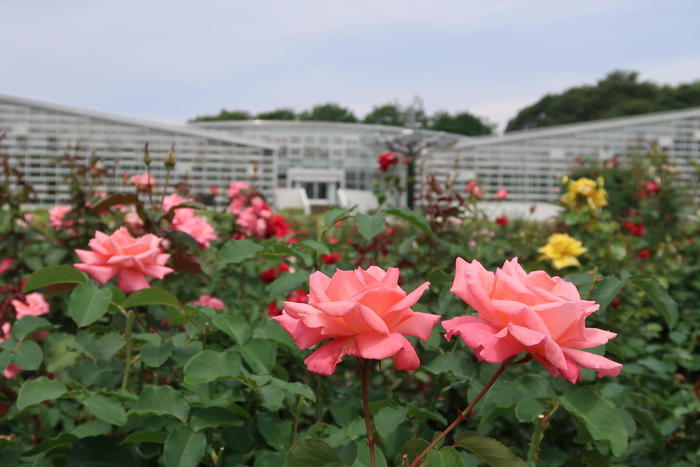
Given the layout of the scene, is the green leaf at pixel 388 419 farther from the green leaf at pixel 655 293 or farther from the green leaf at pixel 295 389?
the green leaf at pixel 655 293

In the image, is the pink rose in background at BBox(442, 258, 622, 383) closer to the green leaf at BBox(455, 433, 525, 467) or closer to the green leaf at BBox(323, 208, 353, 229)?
the green leaf at BBox(455, 433, 525, 467)

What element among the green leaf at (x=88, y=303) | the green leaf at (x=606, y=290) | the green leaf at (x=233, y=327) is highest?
the green leaf at (x=606, y=290)

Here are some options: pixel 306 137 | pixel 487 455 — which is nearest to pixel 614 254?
pixel 487 455

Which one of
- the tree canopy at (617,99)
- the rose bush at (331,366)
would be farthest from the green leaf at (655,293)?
the tree canopy at (617,99)

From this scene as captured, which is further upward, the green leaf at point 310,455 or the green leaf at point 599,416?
the green leaf at point 310,455

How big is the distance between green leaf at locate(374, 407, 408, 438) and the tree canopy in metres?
31.9

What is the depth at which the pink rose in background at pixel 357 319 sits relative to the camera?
423mm

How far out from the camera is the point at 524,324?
0.42 metres

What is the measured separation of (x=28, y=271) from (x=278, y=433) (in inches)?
55.4

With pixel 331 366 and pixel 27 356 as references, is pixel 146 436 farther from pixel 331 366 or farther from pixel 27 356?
pixel 331 366

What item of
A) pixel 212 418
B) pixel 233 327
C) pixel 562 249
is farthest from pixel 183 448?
pixel 562 249

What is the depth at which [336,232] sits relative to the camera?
13.6 ft

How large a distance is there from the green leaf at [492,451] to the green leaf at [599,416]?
15 cm

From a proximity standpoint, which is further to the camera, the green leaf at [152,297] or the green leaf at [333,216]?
the green leaf at [333,216]
